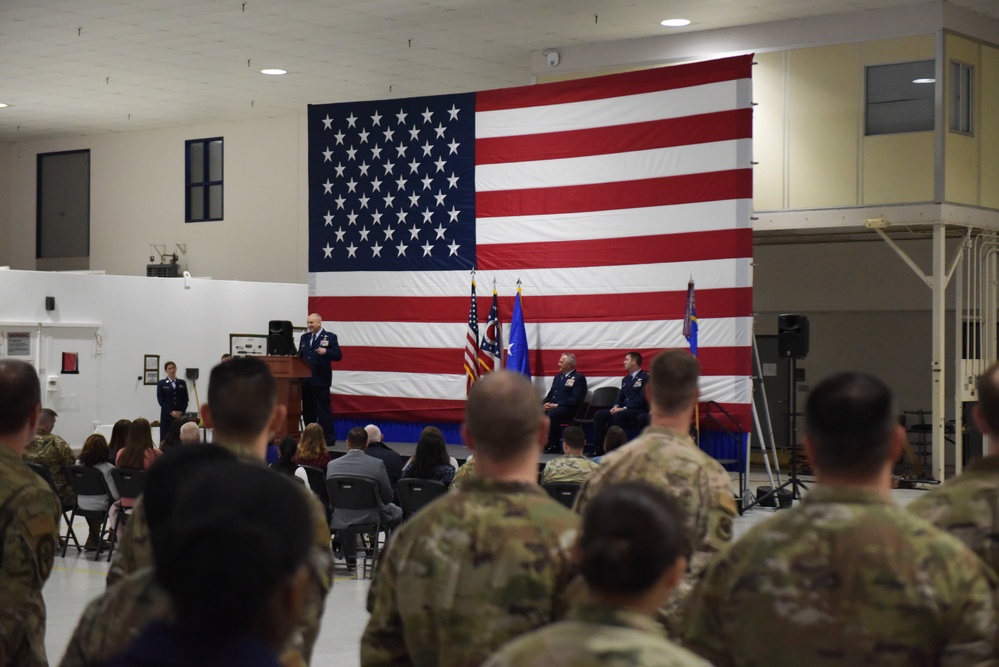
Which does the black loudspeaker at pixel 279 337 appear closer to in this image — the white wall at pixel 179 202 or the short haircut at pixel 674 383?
the white wall at pixel 179 202

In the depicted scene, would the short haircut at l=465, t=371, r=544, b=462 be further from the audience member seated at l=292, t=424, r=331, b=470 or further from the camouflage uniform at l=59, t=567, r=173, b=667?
the audience member seated at l=292, t=424, r=331, b=470

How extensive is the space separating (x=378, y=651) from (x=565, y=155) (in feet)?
37.1

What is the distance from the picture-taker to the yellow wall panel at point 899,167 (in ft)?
41.8

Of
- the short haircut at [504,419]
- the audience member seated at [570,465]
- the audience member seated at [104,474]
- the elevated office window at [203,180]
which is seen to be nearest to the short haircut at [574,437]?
the audience member seated at [570,465]

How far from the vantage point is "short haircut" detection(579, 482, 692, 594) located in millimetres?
1718

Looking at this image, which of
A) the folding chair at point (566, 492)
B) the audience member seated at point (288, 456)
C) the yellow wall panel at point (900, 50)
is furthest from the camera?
the yellow wall panel at point (900, 50)

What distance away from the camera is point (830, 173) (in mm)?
13133

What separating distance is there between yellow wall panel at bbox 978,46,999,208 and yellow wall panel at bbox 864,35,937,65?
930 mm

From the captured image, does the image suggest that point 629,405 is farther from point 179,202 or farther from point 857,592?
point 179,202

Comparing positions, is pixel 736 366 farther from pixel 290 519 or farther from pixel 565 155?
pixel 290 519

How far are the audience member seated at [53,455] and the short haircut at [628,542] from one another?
351 inches

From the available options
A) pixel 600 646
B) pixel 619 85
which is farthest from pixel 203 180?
pixel 600 646

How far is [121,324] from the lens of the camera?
1761 centimetres

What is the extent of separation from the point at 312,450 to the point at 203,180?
11.7 meters
